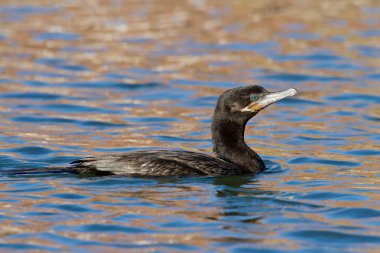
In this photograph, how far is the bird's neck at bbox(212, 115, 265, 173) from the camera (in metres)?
13.2

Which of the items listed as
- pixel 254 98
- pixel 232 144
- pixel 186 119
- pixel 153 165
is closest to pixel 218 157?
pixel 232 144

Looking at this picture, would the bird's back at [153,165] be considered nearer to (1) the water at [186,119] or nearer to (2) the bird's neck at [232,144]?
(1) the water at [186,119]

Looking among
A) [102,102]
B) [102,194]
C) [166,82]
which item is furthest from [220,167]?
[166,82]

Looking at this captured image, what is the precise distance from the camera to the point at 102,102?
19234 mm

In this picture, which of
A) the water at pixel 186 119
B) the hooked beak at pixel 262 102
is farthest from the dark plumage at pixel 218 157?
the water at pixel 186 119

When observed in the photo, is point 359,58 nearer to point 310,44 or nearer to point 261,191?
point 310,44

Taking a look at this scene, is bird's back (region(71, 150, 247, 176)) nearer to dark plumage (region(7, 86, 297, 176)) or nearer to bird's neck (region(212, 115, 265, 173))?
dark plumage (region(7, 86, 297, 176))

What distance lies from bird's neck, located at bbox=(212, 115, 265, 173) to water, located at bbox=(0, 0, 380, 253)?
282mm

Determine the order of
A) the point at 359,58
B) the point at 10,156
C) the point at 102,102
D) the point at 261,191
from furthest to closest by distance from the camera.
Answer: the point at 359,58 → the point at 102,102 → the point at 10,156 → the point at 261,191

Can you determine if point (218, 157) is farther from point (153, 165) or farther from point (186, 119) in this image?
point (186, 119)

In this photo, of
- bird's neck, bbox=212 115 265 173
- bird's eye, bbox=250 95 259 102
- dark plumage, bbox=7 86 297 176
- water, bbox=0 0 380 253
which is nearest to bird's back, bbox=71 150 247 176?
dark plumage, bbox=7 86 297 176

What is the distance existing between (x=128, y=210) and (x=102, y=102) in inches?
325

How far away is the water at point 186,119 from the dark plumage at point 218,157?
0.13m

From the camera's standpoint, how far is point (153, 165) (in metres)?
12.5
